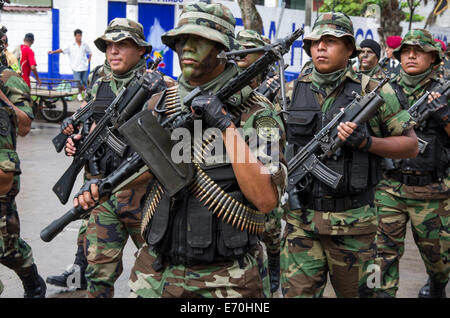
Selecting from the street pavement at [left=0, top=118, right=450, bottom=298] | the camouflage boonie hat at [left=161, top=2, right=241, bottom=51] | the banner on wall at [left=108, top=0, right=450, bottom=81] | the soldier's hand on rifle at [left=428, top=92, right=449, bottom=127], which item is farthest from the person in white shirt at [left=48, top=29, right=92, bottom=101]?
the camouflage boonie hat at [left=161, top=2, right=241, bottom=51]

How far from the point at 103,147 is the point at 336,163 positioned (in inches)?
71.6

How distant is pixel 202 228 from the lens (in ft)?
9.85

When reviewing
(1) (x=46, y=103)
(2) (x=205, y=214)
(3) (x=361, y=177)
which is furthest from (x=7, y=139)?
(1) (x=46, y=103)

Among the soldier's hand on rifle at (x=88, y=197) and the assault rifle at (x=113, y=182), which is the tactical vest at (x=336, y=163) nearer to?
the assault rifle at (x=113, y=182)

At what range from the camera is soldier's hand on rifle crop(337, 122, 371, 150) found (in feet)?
13.4

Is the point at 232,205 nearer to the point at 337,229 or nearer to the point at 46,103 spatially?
the point at 337,229

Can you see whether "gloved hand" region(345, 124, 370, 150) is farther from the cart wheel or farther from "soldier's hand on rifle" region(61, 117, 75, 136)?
the cart wheel

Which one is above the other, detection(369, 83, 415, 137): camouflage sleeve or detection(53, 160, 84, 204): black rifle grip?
detection(369, 83, 415, 137): camouflage sleeve

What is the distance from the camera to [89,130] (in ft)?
17.4

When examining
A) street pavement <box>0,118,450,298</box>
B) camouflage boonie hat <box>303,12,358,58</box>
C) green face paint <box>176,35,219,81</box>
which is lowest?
street pavement <box>0,118,450,298</box>

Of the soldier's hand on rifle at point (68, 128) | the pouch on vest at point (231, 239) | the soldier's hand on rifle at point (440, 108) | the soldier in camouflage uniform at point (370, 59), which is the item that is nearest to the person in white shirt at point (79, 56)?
the soldier in camouflage uniform at point (370, 59)

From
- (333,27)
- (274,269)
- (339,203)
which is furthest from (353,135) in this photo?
(274,269)

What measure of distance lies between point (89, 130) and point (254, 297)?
8.76 ft

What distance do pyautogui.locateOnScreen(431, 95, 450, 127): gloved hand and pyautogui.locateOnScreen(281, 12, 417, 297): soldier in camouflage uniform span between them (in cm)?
119
